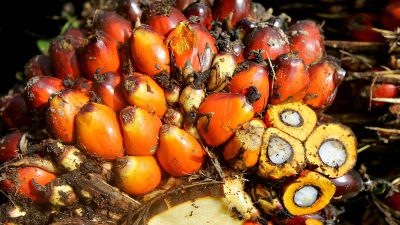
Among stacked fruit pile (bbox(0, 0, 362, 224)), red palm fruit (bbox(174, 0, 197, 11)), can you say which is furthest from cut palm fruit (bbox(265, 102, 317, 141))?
red palm fruit (bbox(174, 0, 197, 11))

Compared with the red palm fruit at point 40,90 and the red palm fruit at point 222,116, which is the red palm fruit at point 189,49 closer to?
the red palm fruit at point 222,116

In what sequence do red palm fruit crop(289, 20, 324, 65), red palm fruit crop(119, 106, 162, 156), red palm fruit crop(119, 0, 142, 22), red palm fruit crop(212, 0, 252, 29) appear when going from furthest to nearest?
1. red palm fruit crop(119, 0, 142, 22)
2. red palm fruit crop(212, 0, 252, 29)
3. red palm fruit crop(289, 20, 324, 65)
4. red palm fruit crop(119, 106, 162, 156)

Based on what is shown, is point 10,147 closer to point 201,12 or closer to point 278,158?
point 201,12

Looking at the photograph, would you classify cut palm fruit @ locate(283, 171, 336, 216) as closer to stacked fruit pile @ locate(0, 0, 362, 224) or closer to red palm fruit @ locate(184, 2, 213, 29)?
stacked fruit pile @ locate(0, 0, 362, 224)

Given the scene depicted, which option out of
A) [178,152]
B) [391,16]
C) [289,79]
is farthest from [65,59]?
[391,16]

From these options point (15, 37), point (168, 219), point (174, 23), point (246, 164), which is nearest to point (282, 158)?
point (246, 164)

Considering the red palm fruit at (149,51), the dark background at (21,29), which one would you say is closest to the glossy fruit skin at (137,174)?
the red palm fruit at (149,51)

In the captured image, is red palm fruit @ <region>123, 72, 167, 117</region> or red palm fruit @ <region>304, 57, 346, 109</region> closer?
red palm fruit @ <region>123, 72, 167, 117</region>
